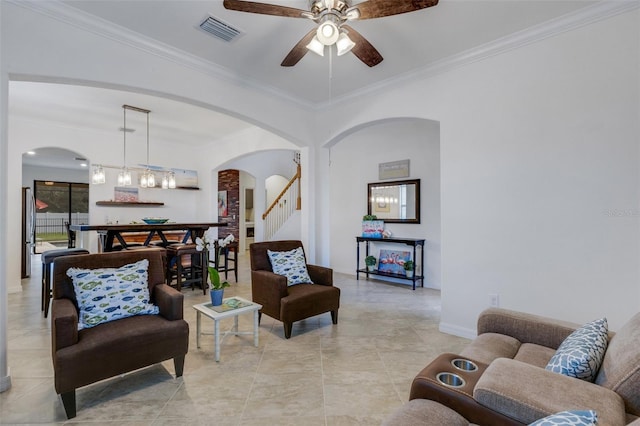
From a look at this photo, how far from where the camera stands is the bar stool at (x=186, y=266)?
4.71 meters

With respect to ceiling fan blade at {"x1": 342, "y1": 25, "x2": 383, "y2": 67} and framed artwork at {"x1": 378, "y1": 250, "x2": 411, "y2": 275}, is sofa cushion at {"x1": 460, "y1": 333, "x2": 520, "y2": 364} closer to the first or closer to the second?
ceiling fan blade at {"x1": 342, "y1": 25, "x2": 383, "y2": 67}

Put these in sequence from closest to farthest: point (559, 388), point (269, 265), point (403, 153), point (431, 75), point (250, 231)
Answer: point (559, 388), point (431, 75), point (269, 265), point (403, 153), point (250, 231)

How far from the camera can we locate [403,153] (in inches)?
226

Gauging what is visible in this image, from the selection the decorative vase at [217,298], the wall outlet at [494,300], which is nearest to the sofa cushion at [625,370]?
the wall outlet at [494,300]

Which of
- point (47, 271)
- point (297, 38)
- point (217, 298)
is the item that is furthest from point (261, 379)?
point (47, 271)

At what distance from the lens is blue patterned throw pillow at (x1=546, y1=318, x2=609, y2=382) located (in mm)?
1364

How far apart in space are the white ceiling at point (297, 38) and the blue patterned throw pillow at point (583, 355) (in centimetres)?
243

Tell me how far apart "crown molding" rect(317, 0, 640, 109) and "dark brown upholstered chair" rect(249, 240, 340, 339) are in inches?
97.2

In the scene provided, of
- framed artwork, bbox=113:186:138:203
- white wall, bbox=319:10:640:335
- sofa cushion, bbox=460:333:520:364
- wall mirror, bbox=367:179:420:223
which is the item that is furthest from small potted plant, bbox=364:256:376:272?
framed artwork, bbox=113:186:138:203

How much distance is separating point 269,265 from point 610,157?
3367mm

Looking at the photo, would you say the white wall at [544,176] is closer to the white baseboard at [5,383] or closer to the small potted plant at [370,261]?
the small potted plant at [370,261]

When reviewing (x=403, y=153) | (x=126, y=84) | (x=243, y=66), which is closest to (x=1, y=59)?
(x=126, y=84)

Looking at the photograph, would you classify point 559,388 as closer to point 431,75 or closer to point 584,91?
point 584,91

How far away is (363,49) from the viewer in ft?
8.21
